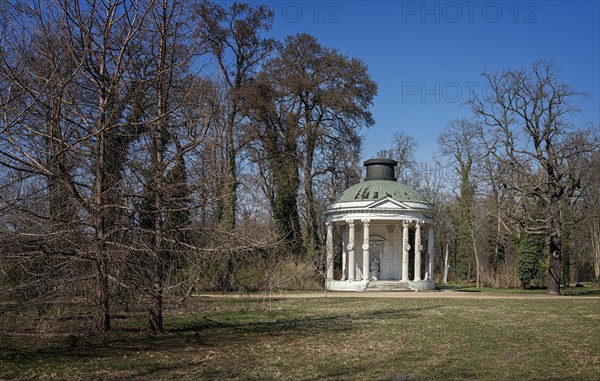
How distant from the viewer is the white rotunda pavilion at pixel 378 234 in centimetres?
3847

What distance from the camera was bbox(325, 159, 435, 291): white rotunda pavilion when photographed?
3847 cm

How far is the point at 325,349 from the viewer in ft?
42.1

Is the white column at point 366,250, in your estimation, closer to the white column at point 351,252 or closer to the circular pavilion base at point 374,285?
the circular pavilion base at point 374,285

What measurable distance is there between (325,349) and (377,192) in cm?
2778

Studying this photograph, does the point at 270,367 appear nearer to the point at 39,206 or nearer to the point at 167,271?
the point at 167,271

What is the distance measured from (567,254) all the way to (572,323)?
103ft

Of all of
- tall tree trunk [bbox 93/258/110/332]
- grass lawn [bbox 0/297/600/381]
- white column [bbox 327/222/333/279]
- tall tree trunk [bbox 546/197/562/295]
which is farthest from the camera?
white column [bbox 327/222/333/279]

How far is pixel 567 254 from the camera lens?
151 ft

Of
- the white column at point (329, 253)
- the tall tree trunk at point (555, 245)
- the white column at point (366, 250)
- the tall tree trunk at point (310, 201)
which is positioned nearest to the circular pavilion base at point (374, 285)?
the white column at point (366, 250)

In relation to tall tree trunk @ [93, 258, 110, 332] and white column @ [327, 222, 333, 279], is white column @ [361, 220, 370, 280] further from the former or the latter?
tall tree trunk @ [93, 258, 110, 332]

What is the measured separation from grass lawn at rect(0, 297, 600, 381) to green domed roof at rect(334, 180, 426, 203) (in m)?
20.2

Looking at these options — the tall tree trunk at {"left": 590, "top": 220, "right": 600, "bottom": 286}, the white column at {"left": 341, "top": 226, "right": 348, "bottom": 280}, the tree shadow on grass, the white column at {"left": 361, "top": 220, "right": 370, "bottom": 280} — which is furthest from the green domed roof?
the tree shadow on grass

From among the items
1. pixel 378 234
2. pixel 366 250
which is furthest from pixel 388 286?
pixel 378 234

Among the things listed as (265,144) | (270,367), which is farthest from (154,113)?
(265,144)
